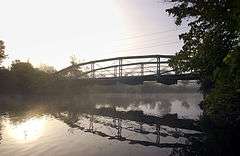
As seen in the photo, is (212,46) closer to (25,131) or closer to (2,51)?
(25,131)

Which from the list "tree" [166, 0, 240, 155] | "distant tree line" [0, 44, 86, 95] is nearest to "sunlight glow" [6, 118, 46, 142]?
"tree" [166, 0, 240, 155]

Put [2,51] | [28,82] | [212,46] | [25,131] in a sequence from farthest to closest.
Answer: [2,51], [28,82], [25,131], [212,46]

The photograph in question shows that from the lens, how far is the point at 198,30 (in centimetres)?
1284

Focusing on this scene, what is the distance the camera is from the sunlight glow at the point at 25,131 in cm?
2074

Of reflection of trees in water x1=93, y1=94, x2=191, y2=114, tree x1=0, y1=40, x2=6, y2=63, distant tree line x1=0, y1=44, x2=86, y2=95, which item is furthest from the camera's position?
tree x1=0, y1=40, x2=6, y2=63

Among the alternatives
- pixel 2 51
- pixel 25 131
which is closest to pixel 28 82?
pixel 2 51

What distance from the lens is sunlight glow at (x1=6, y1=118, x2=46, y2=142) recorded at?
68.0ft

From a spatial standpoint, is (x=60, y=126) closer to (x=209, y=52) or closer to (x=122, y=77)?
(x=209, y=52)

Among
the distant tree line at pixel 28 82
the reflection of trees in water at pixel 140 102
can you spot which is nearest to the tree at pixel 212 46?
the reflection of trees in water at pixel 140 102

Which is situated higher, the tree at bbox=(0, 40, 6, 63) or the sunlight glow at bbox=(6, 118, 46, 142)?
the tree at bbox=(0, 40, 6, 63)

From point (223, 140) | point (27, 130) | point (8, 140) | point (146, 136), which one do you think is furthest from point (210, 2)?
point (27, 130)

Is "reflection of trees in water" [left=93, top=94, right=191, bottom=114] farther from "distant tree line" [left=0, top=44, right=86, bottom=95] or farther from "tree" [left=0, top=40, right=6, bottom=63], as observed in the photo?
"tree" [left=0, top=40, right=6, bottom=63]

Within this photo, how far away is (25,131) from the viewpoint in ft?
77.8

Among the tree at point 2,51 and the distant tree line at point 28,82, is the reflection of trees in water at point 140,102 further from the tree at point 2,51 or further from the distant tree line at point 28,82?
the tree at point 2,51
